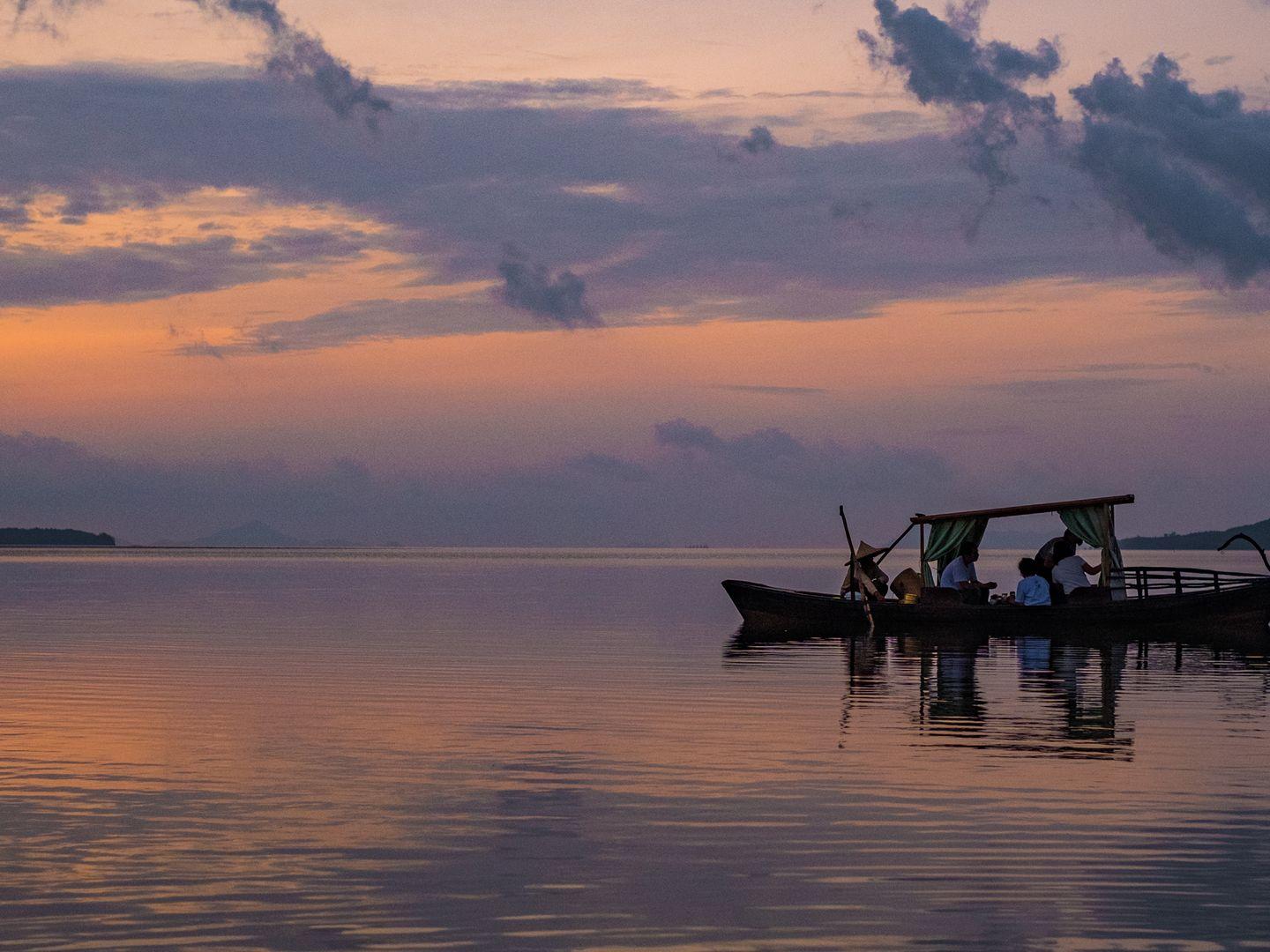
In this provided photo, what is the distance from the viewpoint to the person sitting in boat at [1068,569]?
42.5 m

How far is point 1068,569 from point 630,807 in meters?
29.5

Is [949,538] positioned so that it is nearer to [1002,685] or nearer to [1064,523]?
[1064,523]

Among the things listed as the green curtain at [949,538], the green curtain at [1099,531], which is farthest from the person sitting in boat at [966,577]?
the green curtain at [1099,531]

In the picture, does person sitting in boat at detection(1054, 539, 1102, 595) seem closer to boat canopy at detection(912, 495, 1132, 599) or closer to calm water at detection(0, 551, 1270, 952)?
boat canopy at detection(912, 495, 1132, 599)

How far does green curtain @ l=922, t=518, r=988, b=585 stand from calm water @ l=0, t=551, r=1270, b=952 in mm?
10379

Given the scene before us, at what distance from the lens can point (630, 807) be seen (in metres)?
15.8

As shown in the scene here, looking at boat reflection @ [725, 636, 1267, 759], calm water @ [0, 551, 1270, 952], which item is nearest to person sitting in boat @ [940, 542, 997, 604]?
boat reflection @ [725, 636, 1267, 759]

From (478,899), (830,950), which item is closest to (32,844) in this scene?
(478,899)

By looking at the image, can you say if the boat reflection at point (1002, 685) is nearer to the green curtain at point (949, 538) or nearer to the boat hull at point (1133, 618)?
the boat hull at point (1133, 618)

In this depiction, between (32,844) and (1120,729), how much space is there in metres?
15.0

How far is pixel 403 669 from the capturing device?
109 feet

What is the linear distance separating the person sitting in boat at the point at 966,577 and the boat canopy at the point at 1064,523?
235 mm

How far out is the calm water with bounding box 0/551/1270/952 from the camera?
436 inches

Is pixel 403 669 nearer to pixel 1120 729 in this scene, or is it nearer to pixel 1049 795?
pixel 1120 729
